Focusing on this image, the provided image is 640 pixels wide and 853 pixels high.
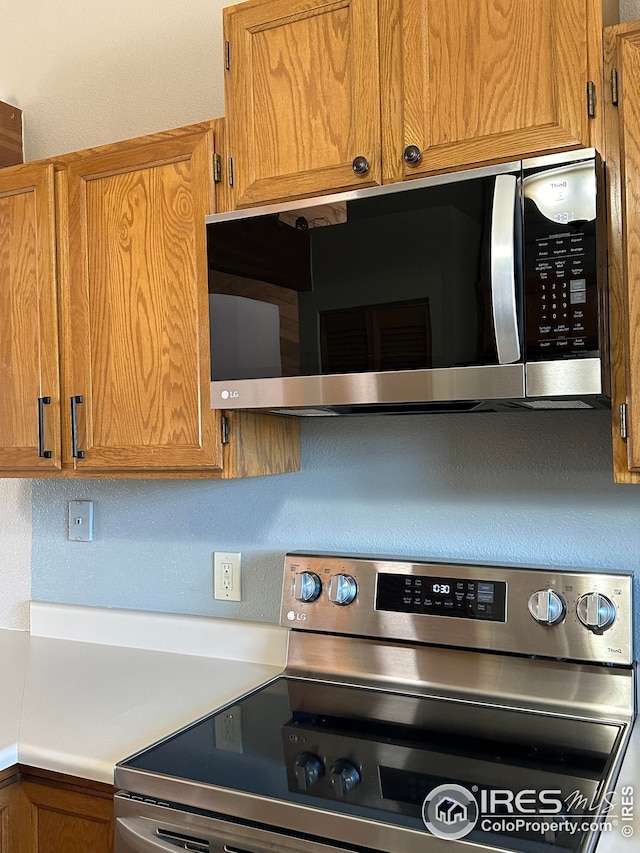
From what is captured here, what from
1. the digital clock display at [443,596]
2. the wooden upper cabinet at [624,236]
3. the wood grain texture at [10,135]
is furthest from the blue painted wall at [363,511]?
the wood grain texture at [10,135]

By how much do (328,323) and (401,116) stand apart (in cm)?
39

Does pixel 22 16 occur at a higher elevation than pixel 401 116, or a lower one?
higher

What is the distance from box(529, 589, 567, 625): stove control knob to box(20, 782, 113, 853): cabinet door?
32.7 inches

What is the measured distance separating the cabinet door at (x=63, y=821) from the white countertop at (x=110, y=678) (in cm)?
6

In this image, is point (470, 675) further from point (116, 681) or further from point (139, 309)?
point (139, 309)

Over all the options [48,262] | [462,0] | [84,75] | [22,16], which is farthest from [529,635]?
[22,16]

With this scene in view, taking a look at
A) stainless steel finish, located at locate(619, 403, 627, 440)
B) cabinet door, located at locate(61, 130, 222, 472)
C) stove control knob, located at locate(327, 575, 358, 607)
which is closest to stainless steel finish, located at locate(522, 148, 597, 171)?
stainless steel finish, located at locate(619, 403, 627, 440)

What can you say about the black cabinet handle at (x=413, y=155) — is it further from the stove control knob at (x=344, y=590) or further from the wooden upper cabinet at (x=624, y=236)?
the stove control knob at (x=344, y=590)

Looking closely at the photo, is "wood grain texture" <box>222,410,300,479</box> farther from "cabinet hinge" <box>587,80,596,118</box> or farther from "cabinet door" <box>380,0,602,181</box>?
"cabinet hinge" <box>587,80,596,118</box>

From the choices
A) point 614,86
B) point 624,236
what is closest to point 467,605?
point 624,236

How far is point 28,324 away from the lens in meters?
1.81

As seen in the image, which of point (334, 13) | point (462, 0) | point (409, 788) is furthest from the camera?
point (334, 13)

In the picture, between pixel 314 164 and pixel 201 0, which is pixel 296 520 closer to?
pixel 314 164

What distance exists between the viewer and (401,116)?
1.39 metres
